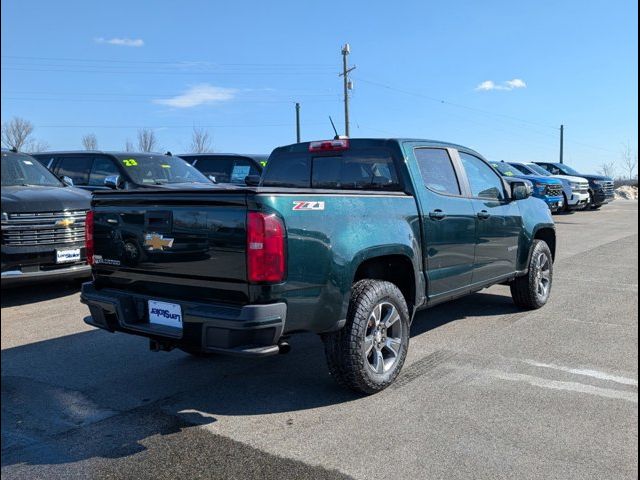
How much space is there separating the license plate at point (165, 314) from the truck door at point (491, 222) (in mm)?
2975

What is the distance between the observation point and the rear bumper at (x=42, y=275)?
6.39 m

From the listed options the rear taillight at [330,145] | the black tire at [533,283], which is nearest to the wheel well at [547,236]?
the black tire at [533,283]

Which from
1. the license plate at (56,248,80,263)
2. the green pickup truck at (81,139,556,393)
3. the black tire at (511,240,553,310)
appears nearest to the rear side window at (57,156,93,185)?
the license plate at (56,248,80,263)

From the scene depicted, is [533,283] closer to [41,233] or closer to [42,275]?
[42,275]

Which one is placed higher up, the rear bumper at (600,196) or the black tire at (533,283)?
the rear bumper at (600,196)

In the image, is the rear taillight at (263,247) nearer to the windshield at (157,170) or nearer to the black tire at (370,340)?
the black tire at (370,340)

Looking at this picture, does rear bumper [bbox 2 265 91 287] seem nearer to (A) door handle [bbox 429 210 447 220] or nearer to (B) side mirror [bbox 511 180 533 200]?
(A) door handle [bbox 429 210 447 220]

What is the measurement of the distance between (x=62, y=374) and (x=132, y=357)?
0.61m

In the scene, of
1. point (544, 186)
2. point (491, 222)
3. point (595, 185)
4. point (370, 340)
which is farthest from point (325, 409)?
point (595, 185)

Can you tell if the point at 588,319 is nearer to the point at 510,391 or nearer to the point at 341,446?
the point at 510,391

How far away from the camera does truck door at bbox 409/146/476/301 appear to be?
15.7ft

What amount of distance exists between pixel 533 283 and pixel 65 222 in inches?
218

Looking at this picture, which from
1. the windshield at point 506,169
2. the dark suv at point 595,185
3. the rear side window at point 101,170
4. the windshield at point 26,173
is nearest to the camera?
the windshield at point 26,173

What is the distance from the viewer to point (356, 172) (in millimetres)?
5113
